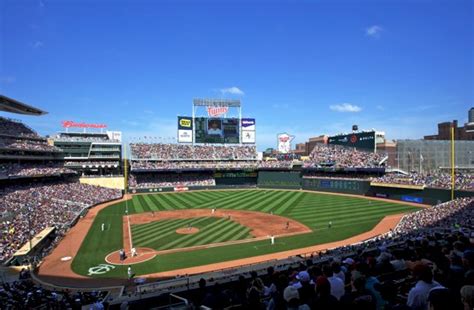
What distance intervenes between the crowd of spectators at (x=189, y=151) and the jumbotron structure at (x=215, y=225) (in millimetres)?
377

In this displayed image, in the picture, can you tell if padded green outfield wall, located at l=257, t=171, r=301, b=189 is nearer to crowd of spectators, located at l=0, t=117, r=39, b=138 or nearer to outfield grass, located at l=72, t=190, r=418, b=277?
outfield grass, located at l=72, t=190, r=418, b=277

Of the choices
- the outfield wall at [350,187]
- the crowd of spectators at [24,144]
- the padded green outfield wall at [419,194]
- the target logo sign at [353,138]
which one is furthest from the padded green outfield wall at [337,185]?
the crowd of spectators at [24,144]

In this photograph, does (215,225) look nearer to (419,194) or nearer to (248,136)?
(419,194)

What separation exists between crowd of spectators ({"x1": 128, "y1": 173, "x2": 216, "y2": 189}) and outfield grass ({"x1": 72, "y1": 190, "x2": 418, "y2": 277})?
7.62 m

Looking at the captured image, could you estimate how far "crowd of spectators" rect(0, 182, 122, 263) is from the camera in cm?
2666

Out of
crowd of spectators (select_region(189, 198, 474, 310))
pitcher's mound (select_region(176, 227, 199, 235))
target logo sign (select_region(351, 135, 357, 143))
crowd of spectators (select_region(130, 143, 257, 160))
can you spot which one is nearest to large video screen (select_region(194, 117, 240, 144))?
crowd of spectators (select_region(130, 143, 257, 160))

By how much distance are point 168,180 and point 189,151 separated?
30.3ft

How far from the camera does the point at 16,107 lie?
155ft

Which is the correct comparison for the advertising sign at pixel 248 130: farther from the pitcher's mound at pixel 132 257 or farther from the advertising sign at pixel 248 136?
the pitcher's mound at pixel 132 257

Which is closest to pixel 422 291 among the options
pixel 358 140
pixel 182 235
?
pixel 182 235

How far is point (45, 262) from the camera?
78.7 feet

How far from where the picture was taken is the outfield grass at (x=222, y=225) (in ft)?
77.8

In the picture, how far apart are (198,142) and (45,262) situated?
4546cm

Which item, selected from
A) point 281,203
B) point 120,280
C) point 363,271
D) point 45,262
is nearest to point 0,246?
point 45,262
